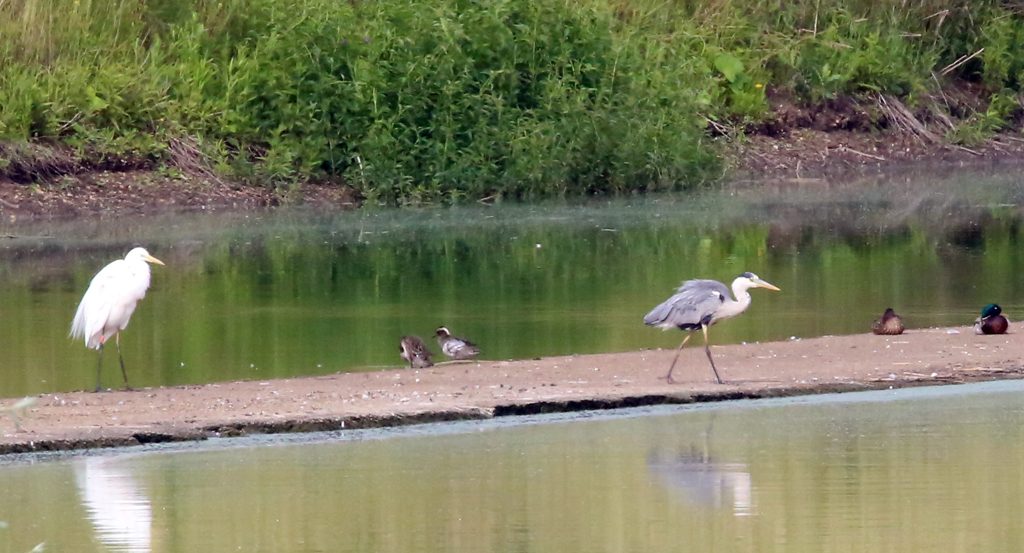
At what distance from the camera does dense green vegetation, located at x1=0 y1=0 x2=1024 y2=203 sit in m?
23.3

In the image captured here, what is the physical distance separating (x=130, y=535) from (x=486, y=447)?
2360 mm

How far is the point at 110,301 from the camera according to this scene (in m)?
12.5

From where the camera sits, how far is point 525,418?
11.0 metres

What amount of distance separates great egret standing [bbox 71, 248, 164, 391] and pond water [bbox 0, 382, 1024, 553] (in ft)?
7.76

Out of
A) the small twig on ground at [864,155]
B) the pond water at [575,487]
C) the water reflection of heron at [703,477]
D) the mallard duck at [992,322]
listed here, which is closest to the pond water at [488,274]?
the mallard duck at [992,322]

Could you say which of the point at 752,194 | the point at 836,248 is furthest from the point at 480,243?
the point at 752,194

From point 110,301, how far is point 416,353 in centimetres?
191

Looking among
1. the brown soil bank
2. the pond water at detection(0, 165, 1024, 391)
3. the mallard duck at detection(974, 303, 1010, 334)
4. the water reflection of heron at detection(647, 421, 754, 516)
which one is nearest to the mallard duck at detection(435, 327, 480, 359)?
the brown soil bank

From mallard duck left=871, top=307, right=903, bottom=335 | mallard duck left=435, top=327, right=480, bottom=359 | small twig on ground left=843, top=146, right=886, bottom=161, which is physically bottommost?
mallard duck left=871, top=307, right=903, bottom=335

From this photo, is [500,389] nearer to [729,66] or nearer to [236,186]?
[236,186]

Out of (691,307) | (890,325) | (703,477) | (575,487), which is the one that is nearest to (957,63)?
(890,325)

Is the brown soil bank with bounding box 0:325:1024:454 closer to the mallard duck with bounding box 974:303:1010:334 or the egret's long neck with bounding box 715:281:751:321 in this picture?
the mallard duck with bounding box 974:303:1010:334

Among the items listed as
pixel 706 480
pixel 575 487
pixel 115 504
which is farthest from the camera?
pixel 706 480

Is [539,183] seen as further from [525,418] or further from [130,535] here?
[130,535]
